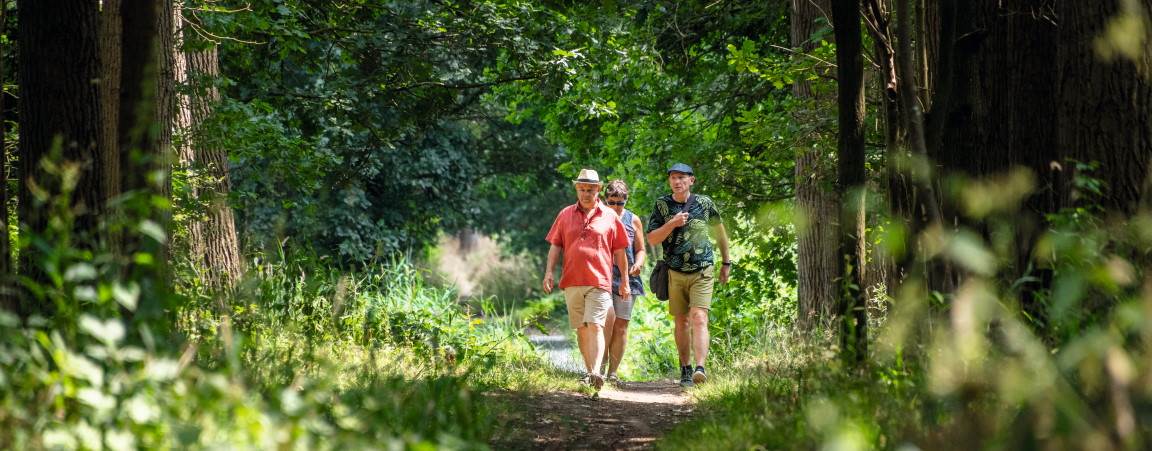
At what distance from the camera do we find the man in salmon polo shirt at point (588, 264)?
1023 cm

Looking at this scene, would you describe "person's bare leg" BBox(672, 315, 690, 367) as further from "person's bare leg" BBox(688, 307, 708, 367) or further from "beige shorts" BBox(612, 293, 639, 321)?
"beige shorts" BBox(612, 293, 639, 321)

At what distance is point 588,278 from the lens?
403 inches

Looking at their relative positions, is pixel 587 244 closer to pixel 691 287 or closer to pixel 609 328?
pixel 691 287

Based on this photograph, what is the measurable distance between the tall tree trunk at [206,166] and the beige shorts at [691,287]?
3774 mm

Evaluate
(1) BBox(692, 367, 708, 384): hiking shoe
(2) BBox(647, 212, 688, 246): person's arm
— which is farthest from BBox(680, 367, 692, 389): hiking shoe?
(2) BBox(647, 212, 688, 246): person's arm

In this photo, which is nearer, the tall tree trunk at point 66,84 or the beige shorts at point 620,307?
the tall tree trunk at point 66,84

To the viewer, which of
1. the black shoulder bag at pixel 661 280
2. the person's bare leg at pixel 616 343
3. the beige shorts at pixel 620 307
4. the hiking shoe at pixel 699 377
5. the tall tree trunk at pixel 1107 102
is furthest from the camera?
the person's bare leg at pixel 616 343

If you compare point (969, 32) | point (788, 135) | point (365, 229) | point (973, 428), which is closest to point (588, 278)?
point (788, 135)

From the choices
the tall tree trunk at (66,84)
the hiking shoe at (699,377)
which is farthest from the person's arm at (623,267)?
the tall tree trunk at (66,84)

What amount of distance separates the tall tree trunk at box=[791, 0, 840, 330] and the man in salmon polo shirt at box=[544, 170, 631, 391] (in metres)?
2.26

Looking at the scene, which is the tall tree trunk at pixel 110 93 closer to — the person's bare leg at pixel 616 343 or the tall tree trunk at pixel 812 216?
the person's bare leg at pixel 616 343

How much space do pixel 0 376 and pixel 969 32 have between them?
16.3 ft

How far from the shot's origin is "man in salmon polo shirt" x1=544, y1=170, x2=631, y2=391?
10.2 metres

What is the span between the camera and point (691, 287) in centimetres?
1052
